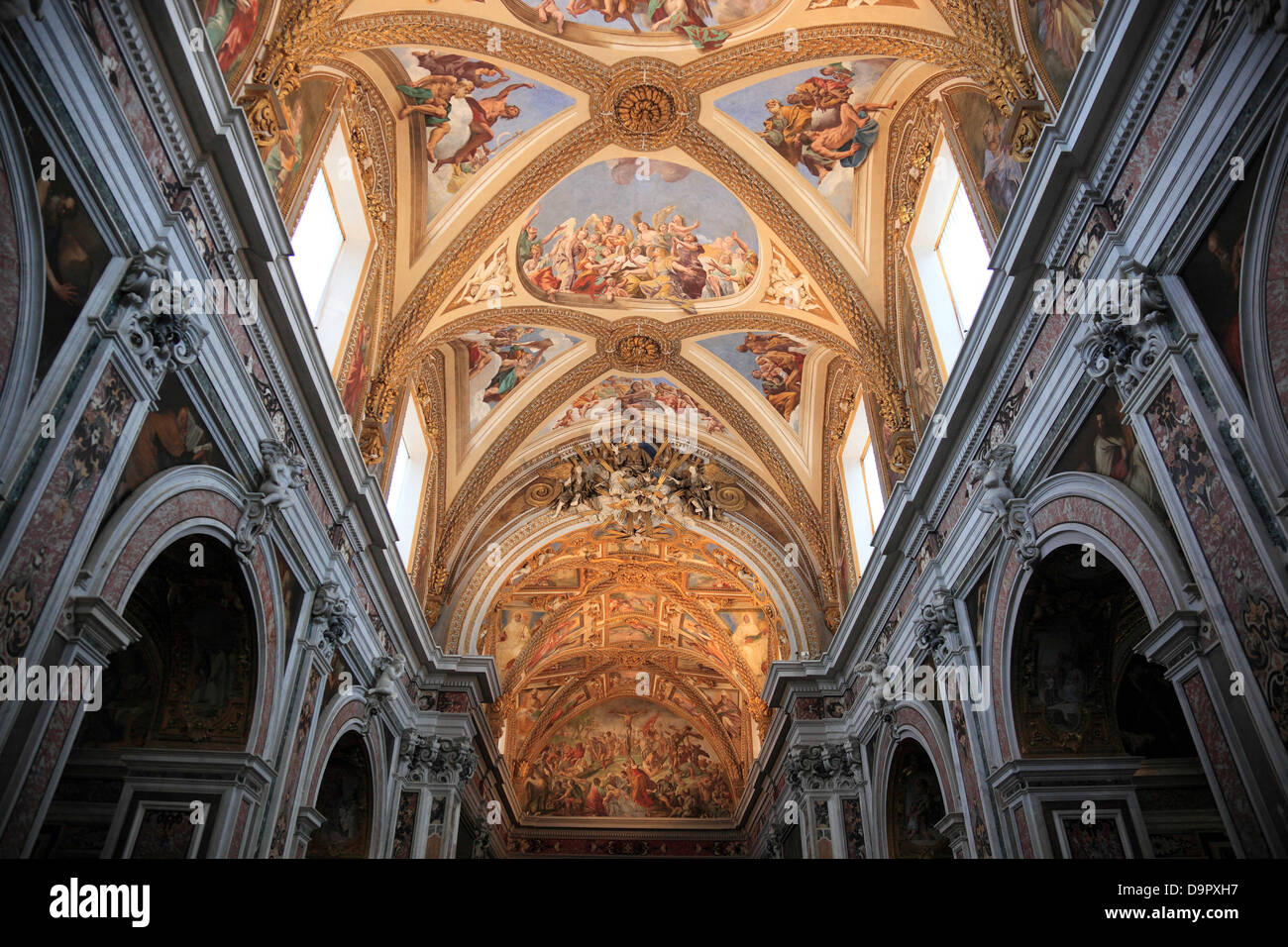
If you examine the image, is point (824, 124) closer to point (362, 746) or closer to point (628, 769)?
point (362, 746)

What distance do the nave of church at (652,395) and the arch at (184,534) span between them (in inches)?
2.0

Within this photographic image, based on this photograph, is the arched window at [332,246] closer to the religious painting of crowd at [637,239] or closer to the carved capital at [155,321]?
the religious painting of crowd at [637,239]

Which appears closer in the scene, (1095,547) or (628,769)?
(1095,547)

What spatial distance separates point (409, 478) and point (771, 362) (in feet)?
22.3

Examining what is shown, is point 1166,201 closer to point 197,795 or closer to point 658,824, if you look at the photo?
point 197,795

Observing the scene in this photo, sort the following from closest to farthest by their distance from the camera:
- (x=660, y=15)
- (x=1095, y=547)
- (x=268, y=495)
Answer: (x=1095, y=547) < (x=268, y=495) < (x=660, y=15)

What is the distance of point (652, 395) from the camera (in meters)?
18.3

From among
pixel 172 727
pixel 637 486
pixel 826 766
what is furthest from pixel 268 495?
pixel 826 766

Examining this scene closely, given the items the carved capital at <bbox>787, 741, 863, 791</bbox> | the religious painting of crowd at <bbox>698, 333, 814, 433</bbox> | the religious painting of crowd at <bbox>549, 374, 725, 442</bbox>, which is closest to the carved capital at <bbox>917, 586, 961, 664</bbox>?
the carved capital at <bbox>787, 741, 863, 791</bbox>

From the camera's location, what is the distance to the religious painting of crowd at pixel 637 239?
551 inches

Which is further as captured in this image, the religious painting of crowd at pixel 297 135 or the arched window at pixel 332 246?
the arched window at pixel 332 246

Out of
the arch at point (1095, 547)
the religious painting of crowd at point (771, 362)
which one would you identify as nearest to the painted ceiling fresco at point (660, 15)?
the religious painting of crowd at point (771, 362)

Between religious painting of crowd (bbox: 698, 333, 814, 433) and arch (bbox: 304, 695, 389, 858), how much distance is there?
864 cm

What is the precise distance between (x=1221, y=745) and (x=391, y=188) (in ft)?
36.4
